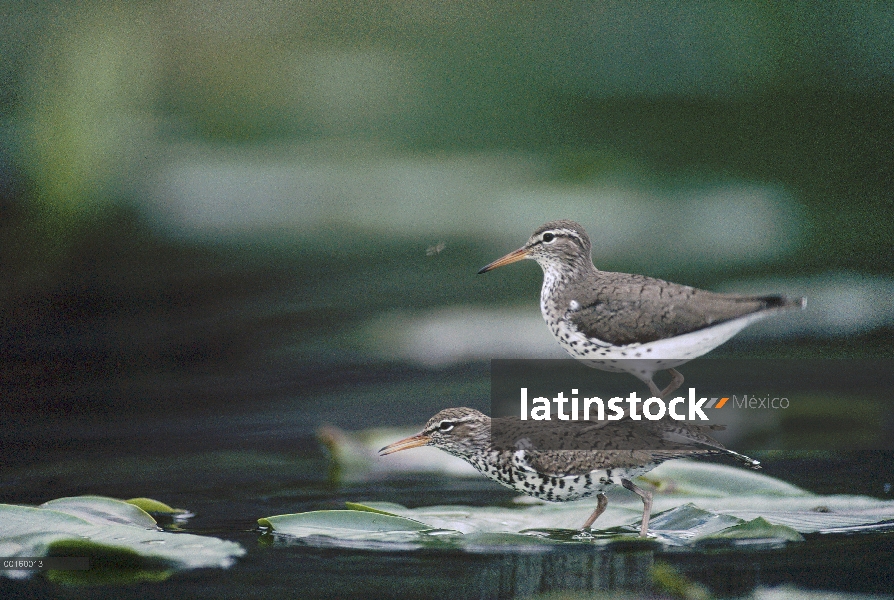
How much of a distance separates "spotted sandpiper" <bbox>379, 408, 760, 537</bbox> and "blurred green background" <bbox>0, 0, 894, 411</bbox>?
55.2 inches

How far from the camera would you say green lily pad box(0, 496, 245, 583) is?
365 cm

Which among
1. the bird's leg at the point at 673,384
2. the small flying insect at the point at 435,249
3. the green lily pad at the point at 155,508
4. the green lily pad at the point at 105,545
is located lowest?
the green lily pad at the point at 105,545

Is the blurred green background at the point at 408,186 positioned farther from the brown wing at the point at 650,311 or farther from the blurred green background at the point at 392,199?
the brown wing at the point at 650,311

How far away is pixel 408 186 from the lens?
5602 mm

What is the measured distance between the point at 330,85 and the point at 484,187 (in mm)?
929

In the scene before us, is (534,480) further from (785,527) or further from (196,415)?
(196,415)


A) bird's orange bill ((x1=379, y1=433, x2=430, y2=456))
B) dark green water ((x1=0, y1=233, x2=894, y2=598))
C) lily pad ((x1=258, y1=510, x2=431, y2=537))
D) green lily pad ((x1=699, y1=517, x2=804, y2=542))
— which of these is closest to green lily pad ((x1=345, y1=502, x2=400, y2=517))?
lily pad ((x1=258, y1=510, x2=431, y2=537))

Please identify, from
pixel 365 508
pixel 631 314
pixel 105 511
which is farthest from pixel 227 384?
pixel 631 314

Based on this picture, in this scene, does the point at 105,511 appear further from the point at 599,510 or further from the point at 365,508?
the point at 599,510

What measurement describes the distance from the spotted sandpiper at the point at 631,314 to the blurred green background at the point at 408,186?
1368 millimetres

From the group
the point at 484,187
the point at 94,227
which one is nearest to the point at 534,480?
the point at 484,187

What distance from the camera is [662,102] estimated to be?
555cm

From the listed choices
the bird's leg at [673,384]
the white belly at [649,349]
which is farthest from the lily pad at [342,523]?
the bird's leg at [673,384]

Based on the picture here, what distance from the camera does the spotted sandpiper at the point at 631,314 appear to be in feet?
12.4
